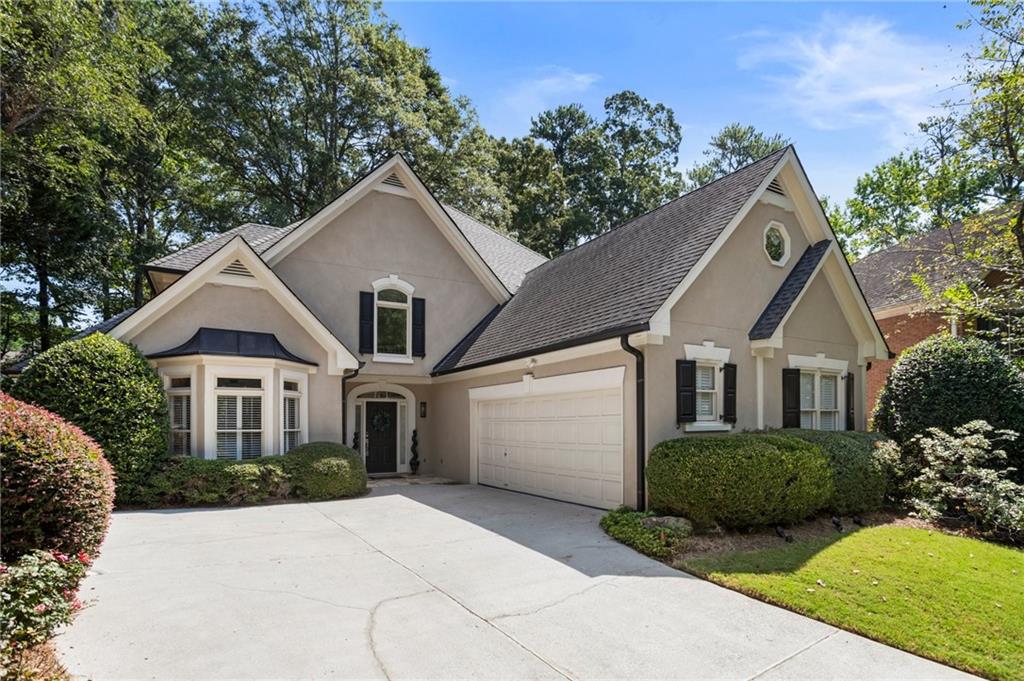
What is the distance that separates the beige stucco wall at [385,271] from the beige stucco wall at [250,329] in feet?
5.16

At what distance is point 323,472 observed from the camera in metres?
11.9

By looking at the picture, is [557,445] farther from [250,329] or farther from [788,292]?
[250,329]

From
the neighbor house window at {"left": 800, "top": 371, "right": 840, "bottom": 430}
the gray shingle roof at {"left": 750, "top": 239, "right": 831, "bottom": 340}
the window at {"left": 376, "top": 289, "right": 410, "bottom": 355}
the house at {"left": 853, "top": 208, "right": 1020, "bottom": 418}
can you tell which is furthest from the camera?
the house at {"left": 853, "top": 208, "right": 1020, "bottom": 418}

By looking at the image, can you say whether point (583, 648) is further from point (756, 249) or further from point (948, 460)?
point (756, 249)

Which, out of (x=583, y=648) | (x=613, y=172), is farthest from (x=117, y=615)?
(x=613, y=172)

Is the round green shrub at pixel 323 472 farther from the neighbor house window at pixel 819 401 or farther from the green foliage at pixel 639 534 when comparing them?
the neighbor house window at pixel 819 401

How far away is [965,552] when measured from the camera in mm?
7695

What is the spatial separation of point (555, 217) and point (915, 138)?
22593 mm

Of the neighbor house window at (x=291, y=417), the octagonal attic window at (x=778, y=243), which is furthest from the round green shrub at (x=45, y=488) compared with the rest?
the octagonal attic window at (x=778, y=243)

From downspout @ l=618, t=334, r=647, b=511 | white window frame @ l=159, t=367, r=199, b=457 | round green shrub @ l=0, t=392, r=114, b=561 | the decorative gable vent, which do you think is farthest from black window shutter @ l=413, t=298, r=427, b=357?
round green shrub @ l=0, t=392, r=114, b=561

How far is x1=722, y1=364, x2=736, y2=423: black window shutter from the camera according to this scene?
35.4 feet

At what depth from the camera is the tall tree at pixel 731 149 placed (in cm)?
3922

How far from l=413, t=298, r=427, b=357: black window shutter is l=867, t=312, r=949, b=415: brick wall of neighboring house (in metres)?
13.7

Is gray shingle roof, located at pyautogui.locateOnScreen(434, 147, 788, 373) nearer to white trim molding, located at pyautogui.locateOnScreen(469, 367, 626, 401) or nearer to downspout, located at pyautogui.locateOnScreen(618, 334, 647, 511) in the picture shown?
downspout, located at pyautogui.locateOnScreen(618, 334, 647, 511)
